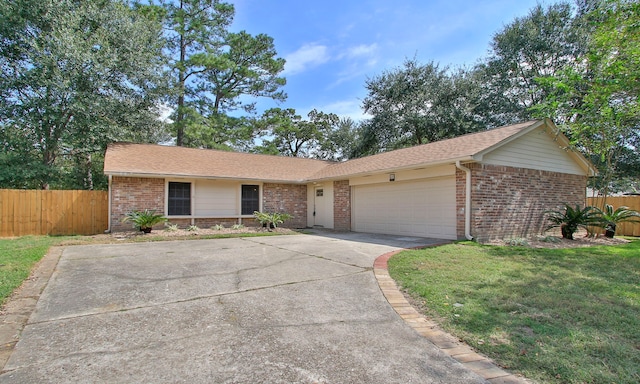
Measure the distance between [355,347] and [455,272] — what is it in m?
3.28

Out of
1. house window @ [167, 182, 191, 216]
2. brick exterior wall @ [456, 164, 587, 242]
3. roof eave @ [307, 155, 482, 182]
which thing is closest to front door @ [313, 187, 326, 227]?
roof eave @ [307, 155, 482, 182]

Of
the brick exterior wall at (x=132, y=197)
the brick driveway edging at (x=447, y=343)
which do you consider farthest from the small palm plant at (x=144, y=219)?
the brick driveway edging at (x=447, y=343)

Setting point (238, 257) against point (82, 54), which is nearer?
point (238, 257)

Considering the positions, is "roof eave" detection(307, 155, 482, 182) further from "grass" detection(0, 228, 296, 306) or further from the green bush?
"grass" detection(0, 228, 296, 306)

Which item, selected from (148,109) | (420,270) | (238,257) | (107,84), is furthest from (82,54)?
(420,270)

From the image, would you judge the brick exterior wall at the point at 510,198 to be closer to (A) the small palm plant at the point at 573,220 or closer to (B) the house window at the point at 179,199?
(A) the small palm plant at the point at 573,220

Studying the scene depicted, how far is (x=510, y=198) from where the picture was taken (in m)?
10.3

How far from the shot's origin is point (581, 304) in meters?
3.91

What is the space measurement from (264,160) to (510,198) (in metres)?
11.8

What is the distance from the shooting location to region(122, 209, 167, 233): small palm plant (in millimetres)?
11555

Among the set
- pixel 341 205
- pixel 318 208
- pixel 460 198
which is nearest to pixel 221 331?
pixel 460 198

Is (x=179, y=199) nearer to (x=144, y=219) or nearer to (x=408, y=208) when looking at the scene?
(x=144, y=219)

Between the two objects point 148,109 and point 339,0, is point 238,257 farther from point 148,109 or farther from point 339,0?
point 148,109

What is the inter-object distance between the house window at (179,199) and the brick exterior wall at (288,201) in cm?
332
